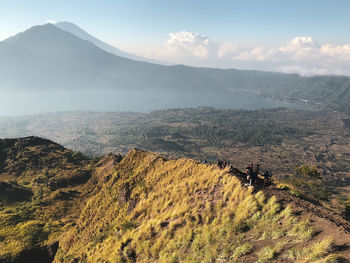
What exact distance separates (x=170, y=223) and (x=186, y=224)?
7.22 ft

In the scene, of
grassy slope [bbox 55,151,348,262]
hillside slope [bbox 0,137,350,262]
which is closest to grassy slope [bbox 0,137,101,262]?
hillside slope [bbox 0,137,350,262]

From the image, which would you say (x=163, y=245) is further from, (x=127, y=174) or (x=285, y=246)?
(x=127, y=174)

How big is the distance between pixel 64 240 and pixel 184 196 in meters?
22.1

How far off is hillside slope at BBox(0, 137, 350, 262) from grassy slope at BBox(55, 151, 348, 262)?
0.08 m

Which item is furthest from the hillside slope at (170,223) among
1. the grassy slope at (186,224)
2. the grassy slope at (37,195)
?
the grassy slope at (37,195)

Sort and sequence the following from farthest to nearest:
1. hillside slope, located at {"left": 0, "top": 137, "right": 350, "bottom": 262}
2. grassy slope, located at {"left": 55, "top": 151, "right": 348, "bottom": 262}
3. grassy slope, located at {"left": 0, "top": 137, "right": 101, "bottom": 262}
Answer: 1. grassy slope, located at {"left": 0, "top": 137, "right": 101, "bottom": 262}
2. grassy slope, located at {"left": 55, "top": 151, "right": 348, "bottom": 262}
3. hillside slope, located at {"left": 0, "top": 137, "right": 350, "bottom": 262}

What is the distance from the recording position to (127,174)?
41406mm

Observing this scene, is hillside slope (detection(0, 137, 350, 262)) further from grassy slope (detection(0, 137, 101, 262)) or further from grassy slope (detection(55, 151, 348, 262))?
grassy slope (detection(0, 137, 101, 262))

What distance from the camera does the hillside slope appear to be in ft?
52.1

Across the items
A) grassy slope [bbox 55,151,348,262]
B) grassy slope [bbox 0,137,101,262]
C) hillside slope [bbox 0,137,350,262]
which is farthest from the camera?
grassy slope [bbox 0,137,101,262]

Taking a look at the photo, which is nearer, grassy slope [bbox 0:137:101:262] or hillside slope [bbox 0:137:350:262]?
hillside slope [bbox 0:137:350:262]

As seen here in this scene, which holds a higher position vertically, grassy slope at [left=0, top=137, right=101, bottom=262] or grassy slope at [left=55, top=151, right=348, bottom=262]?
grassy slope at [left=55, top=151, right=348, bottom=262]

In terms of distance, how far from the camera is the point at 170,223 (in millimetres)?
23438

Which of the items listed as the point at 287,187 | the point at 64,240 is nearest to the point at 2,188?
the point at 64,240
